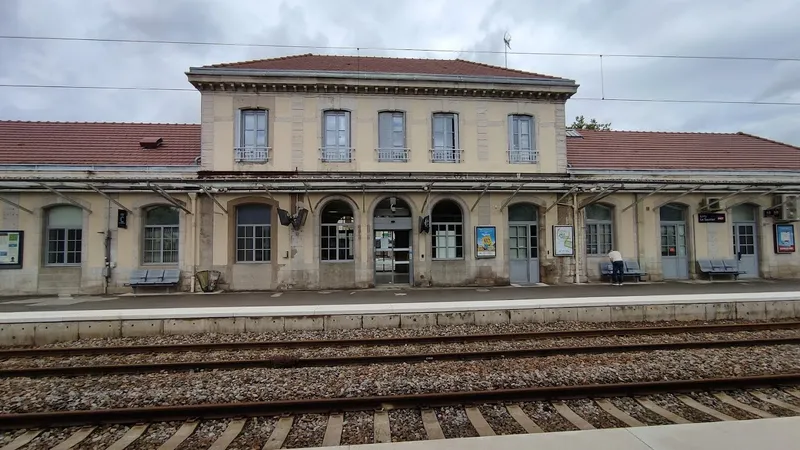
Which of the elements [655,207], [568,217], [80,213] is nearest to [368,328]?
[568,217]

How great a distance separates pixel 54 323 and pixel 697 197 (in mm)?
22113

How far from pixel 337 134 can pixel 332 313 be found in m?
8.21

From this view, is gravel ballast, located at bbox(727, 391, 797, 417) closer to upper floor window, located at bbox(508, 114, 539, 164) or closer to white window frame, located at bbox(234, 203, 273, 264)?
upper floor window, located at bbox(508, 114, 539, 164)

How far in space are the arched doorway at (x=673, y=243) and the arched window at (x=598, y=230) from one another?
235 centimetres

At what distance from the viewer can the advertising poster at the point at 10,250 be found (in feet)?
45.8

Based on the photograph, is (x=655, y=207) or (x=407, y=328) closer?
(x=407, y=328)

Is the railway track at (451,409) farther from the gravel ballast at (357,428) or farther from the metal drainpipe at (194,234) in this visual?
the metal drainpipe at (194,234)

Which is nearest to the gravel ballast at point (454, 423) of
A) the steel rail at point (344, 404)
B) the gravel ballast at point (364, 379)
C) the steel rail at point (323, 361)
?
the steel rail at point (344, 404)

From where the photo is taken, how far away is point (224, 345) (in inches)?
302

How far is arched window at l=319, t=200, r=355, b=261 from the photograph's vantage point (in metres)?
15.1

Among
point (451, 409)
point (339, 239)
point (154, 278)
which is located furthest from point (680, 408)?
point (154, 278)

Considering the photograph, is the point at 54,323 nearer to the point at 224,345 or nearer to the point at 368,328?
the point at 224,345

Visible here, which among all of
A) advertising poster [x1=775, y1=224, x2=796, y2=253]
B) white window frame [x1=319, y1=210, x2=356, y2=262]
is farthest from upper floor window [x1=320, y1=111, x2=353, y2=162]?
advertising poster [x1=775, y1=224, x2=796, y2=253]

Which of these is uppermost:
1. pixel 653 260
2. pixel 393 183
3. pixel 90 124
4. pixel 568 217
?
pixel 90 124
